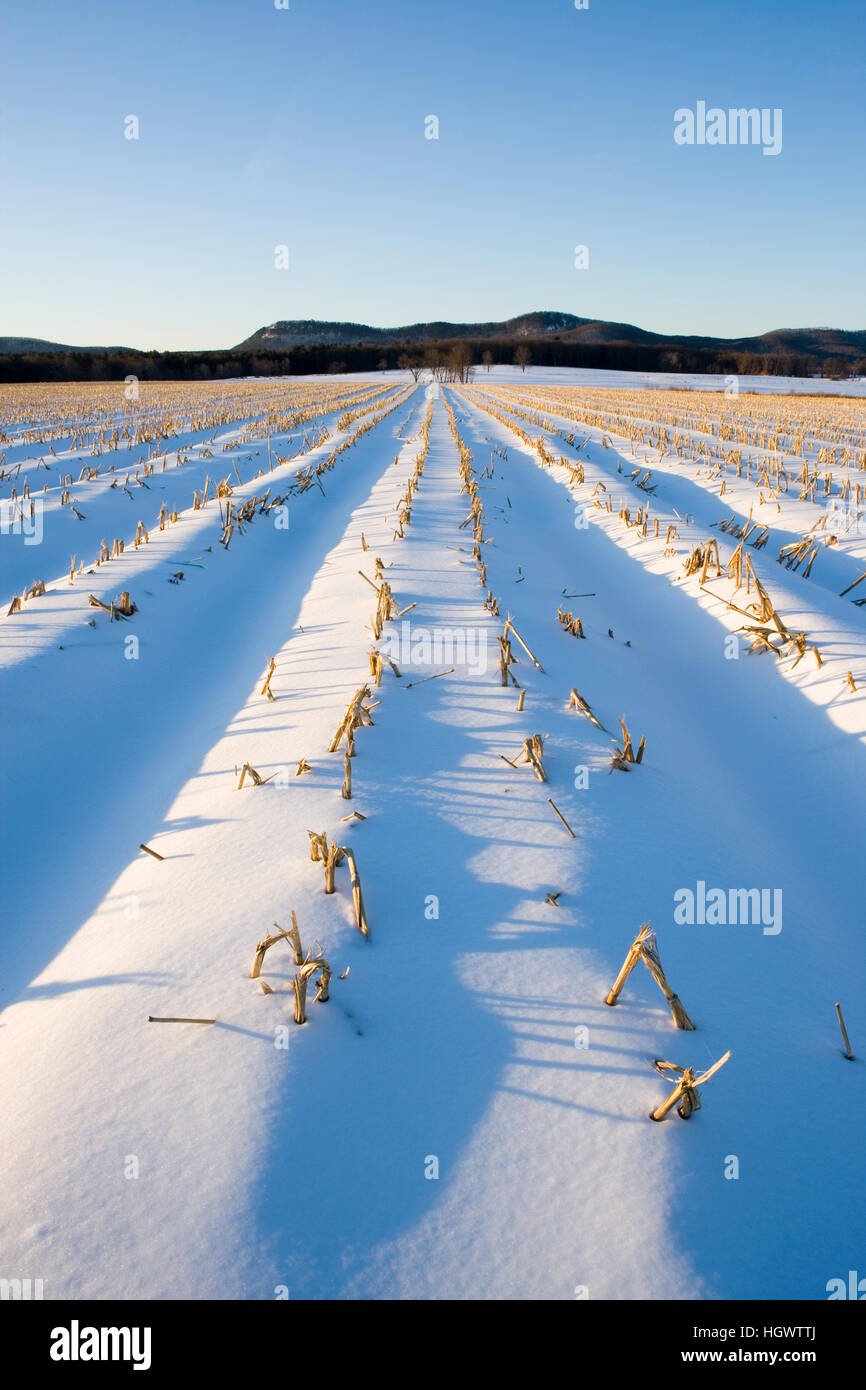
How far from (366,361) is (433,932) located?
3997 inches

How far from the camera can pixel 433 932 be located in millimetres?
2469

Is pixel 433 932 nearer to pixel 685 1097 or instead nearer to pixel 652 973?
pixel 652 973

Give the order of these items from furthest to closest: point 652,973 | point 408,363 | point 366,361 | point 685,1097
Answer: point 366,361, point 408,363, point 652,973, point 685,1097

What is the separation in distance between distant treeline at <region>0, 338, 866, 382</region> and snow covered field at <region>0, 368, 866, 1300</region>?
6577cm

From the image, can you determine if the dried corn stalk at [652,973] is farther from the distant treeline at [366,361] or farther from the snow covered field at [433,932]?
the distant treeline at [366,361]

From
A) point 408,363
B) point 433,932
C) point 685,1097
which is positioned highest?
point 408,363

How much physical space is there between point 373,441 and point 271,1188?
16876mm

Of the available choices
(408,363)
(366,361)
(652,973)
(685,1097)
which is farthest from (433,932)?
(366,361)

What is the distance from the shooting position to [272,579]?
7.36 meters

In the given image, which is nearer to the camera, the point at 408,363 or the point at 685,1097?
the point at 685,1097

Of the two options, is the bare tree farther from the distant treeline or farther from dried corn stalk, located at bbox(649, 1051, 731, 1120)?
dried corn stalk, located at bbox(649, 1051, 731, 1120)
